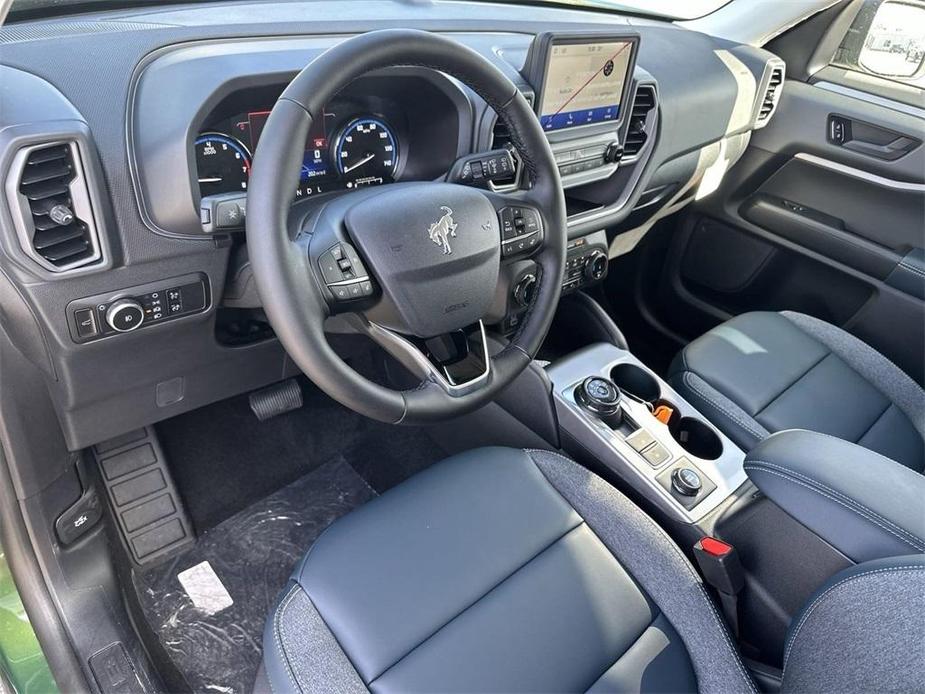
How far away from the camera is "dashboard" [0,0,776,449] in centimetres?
99

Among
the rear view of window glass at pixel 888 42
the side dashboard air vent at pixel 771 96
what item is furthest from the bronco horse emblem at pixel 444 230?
the rear view of window glass at pixel 888 42

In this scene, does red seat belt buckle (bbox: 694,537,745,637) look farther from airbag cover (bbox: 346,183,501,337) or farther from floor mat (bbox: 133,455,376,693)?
floor mat (bbox: 133,455,376,693)

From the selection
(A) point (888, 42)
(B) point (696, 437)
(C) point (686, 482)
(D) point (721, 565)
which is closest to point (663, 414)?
(B) point (696, 437)

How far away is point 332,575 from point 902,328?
173 centimetres

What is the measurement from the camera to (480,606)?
105 cm

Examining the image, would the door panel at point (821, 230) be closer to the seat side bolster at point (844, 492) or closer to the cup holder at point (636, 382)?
the cup holder at point (636, 382)

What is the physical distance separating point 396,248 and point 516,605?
0.56 metres

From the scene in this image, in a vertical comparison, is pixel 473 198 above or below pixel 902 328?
above

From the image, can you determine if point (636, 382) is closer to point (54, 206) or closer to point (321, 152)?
point (321, 152)

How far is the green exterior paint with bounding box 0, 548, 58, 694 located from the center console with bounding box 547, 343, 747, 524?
41.9 inches

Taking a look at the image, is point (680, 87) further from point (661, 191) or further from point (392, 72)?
point (392, 72)

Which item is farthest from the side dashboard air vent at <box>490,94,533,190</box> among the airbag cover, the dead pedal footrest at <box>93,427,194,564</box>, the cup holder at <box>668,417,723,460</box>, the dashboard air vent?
the dead pedal footrest at <box>93,427,194,564</box>

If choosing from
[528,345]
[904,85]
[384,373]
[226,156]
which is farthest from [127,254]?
[904,85]

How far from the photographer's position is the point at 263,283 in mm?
918
